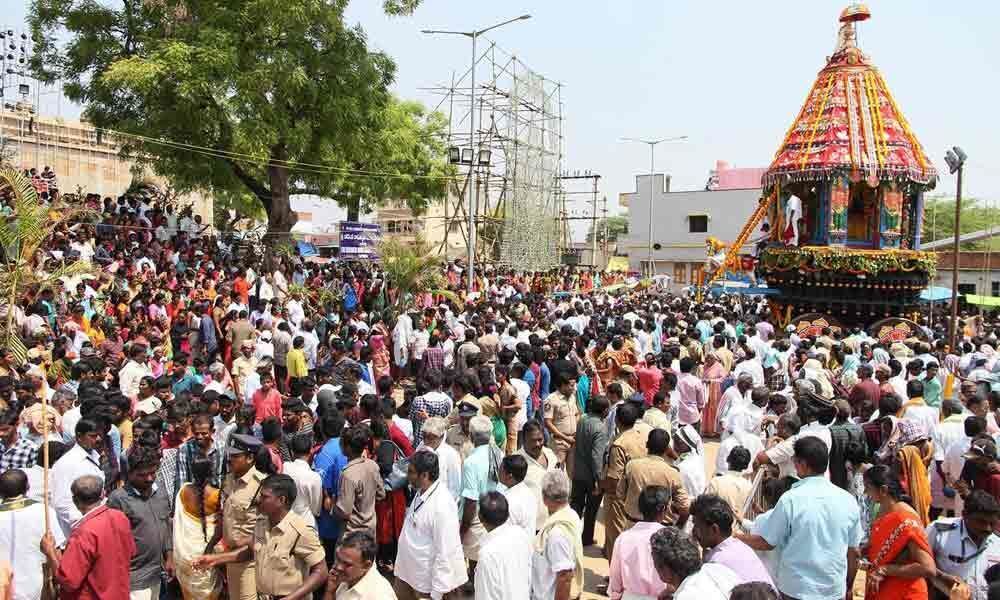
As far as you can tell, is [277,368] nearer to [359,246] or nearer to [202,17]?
[359,246]

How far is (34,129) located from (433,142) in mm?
15160

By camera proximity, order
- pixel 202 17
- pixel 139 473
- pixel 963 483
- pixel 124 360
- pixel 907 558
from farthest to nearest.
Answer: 1. pixel 202 17
2. pixel 124 360
3. pixel 963 483
4. pixel 139 473
5. pixel 907 558

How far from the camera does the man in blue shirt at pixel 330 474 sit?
18.8ft

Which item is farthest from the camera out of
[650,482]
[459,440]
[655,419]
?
[655,419]

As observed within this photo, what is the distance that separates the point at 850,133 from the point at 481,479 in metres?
18.5

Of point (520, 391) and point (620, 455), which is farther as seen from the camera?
point (520, 391)

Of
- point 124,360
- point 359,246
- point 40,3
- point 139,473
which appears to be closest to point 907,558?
point 139,473

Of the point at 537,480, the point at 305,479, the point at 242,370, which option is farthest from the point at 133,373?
the point at 537,480

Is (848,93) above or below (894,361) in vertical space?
above

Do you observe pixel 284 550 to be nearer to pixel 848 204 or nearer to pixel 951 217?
pixel 848 204

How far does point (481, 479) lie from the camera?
225 inches

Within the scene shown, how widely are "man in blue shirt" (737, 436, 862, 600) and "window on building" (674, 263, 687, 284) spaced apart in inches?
1703

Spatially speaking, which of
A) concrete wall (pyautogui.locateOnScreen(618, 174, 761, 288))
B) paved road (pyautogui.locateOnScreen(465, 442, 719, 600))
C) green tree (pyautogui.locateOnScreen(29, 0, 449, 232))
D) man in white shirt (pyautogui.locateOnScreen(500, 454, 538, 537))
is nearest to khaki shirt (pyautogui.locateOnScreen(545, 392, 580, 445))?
paved road (pyautogui.locateOnScreen(465, 442, 719, 600))

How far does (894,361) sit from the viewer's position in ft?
33.1
